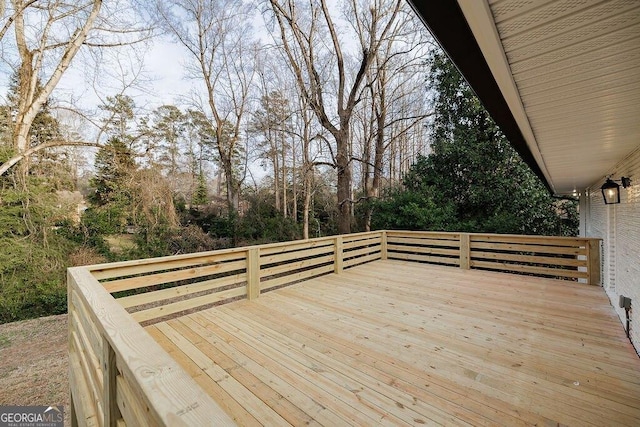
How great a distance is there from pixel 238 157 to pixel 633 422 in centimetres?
1420

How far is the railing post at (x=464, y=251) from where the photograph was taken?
5590 mm

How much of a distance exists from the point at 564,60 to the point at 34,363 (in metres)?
7.20

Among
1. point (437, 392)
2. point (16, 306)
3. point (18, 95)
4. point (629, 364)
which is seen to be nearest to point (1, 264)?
point (16, 306)

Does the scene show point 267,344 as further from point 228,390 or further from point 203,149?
point 203,149

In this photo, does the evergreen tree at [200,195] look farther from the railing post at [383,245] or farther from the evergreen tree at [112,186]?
the railing post at [383,245]

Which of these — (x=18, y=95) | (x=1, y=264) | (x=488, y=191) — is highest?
(x=18, y=95)

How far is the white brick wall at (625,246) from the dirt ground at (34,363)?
6.82 metres

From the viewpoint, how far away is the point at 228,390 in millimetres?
1890

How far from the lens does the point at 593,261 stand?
4.49 m

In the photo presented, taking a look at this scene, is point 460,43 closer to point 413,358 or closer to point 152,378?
point 152,378

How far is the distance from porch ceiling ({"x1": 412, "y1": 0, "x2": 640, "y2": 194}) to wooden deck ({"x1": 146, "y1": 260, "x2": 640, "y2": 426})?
5.91 feet

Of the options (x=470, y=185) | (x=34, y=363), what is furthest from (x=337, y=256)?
(x=470, y=185)

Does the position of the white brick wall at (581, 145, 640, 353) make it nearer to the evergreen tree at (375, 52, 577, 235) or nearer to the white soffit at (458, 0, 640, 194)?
the white soffit at (458, 0, 640, 194)

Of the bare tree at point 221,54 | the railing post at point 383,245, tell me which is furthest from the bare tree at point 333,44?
the bare tree at point 221,54
